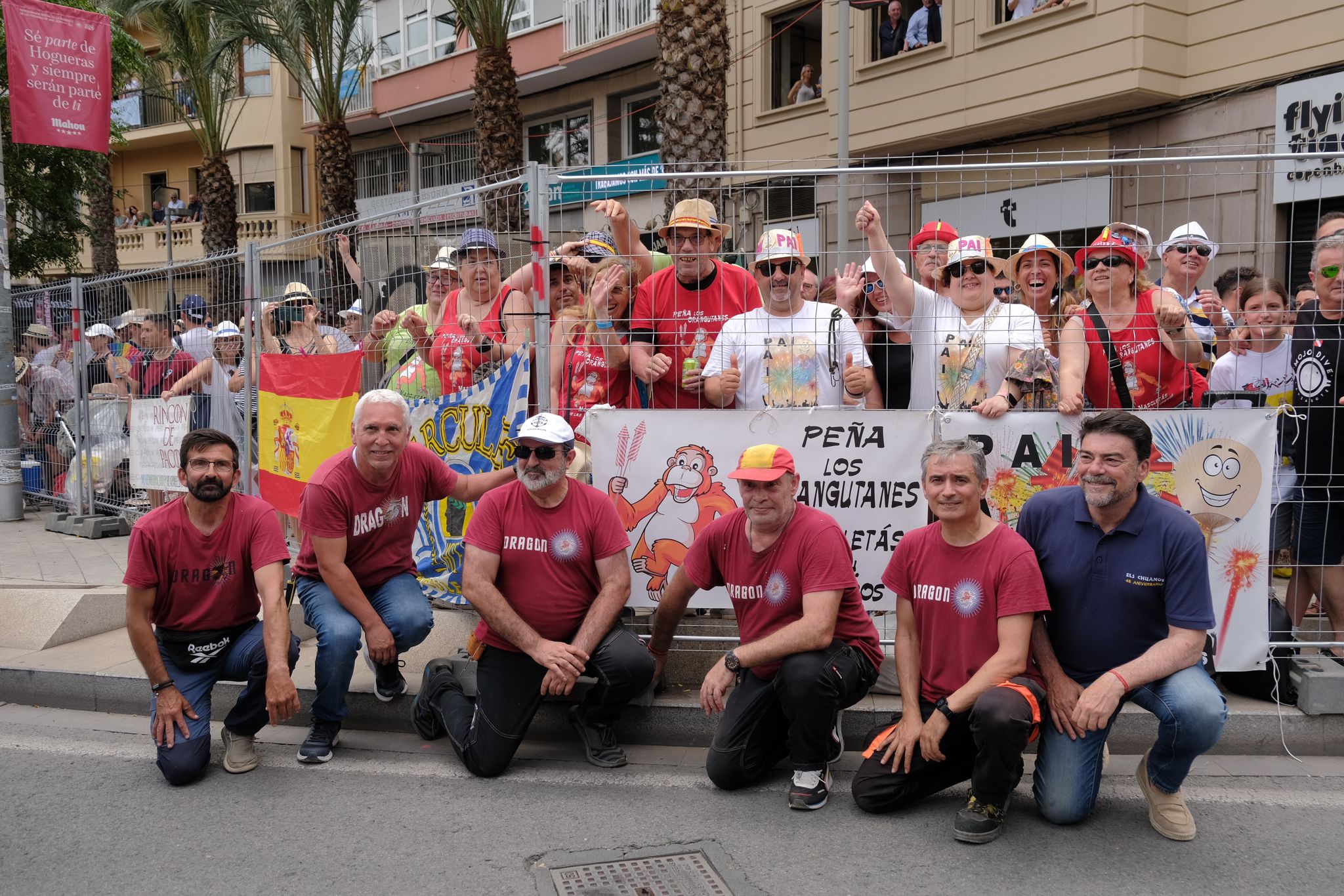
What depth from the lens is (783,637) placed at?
4184 millimetres

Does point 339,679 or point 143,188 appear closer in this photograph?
point 339,679

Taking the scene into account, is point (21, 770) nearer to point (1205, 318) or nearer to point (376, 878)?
point (376, 878)

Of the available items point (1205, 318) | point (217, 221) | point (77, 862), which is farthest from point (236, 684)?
point (217, 221)

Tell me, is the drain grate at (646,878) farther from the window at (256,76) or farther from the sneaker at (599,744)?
the window at (256,76)

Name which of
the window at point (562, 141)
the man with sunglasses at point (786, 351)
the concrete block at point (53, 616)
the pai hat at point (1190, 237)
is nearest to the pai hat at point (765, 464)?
the man with sunglasses at point (786, 351)

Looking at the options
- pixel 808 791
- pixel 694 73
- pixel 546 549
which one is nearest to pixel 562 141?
pixel 694 73

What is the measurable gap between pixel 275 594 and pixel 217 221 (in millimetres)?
20591

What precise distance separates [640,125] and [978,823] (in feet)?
63.6

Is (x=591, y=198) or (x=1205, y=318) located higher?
(x=591, y=198)

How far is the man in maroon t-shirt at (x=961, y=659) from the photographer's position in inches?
148

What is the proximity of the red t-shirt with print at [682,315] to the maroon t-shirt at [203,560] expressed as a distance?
2016mm

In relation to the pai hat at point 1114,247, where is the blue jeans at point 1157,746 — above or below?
below

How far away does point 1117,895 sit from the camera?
10.9ft

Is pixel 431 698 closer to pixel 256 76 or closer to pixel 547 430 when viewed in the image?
pixel 547 430
